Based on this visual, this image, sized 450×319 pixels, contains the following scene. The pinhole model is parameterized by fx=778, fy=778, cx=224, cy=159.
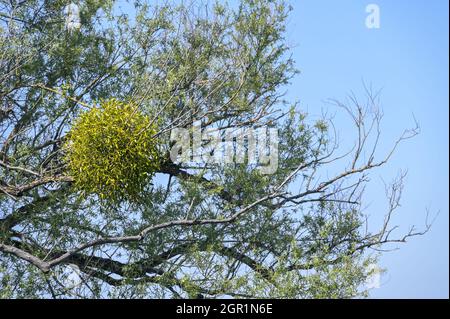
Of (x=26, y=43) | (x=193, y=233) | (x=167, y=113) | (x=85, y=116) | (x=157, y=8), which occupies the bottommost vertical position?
(x=193, y=233)

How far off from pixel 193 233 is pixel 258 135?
52.3 inches

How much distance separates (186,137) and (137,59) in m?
1.08

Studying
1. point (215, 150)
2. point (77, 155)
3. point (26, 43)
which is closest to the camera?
point (77, 155)

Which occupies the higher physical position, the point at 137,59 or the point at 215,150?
the point at 137,59

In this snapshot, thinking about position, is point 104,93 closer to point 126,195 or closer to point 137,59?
point 137,59

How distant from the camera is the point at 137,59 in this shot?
28.1 ft

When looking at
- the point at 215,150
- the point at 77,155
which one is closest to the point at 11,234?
the point at 77,155

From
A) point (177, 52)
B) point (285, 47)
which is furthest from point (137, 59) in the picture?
point (285, 47)

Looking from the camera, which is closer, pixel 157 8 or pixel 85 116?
pixel 85 116

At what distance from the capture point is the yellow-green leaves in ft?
21.8

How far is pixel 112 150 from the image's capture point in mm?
6656

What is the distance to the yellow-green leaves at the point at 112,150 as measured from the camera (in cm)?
664

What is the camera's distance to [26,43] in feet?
25.8

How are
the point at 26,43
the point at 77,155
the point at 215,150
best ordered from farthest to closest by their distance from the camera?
1. the point at 215,150
2. the point at 26,43
3. the point at 77,155
